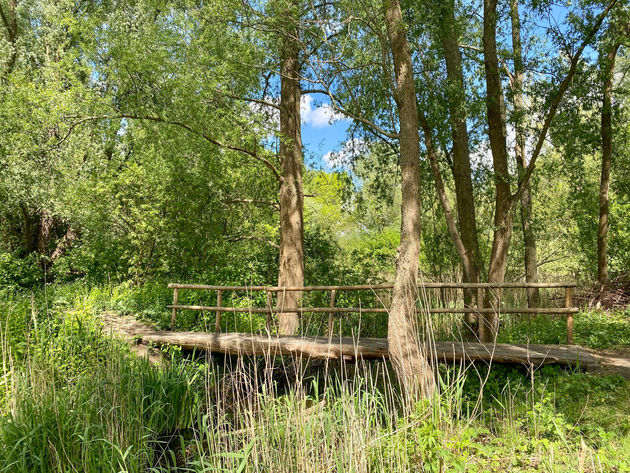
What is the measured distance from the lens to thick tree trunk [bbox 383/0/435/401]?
15.8ft

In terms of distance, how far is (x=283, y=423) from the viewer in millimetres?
3398

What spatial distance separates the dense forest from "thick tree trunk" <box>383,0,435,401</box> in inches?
1.2

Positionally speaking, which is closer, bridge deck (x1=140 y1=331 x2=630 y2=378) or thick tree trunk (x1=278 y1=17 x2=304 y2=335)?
bridge deck (x1=140 y1=331 x2=630 y2=378)

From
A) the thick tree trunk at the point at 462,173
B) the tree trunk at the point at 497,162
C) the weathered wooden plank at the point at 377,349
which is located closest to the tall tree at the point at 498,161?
the tree trunk at the point at 497,162

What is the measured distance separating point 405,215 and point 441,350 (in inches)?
75.5

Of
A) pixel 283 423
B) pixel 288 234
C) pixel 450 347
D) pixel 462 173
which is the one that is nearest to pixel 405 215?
pixel 450 347

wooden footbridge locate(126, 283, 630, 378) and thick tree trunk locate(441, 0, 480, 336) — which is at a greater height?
thick tree trunk locate(441, 0, 480, 336)

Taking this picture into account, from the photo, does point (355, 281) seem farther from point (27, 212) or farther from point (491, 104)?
point (27, 212)

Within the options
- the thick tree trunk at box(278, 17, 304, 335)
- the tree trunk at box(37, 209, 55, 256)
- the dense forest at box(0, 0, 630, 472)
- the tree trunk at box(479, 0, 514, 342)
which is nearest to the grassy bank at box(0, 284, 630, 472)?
the dense forest at box(0, 0, 630, 472)

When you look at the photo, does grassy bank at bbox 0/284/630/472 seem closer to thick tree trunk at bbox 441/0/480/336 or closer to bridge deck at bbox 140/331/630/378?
bridge deck at bbox 140/331/630/378

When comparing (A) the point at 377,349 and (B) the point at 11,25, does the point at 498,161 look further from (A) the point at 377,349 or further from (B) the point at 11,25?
(B) the point at 11,25

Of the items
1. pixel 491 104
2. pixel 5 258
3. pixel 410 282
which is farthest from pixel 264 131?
pixel 5 258

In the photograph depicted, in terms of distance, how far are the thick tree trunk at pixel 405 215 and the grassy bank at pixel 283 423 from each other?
1.76 ft

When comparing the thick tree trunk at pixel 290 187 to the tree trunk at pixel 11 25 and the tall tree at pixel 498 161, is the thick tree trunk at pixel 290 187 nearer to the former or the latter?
the tall tree at pixel 498 161
